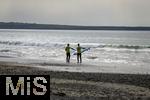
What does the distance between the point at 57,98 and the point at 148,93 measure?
436 cm

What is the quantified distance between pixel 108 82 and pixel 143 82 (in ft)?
5.75

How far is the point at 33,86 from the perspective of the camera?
23.6ft

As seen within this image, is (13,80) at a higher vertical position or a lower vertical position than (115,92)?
higher

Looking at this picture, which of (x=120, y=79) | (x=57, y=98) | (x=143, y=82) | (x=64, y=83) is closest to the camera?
(x=57, y=98)

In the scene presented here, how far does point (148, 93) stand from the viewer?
15781mm

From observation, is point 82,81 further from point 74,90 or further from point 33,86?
point 33,86

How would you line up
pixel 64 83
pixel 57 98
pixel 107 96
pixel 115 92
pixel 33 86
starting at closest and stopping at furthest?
pixel 33 86
pixel 57 98
pixel 107 96
pixel 115 92
pixel 64 83

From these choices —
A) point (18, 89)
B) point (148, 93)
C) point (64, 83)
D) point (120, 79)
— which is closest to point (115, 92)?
point (148, 93)

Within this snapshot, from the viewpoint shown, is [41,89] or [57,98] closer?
[41,89]

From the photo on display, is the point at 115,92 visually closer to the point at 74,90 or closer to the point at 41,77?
the point at 74,90

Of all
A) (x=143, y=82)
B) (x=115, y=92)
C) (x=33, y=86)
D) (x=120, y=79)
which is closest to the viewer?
(x=33, y=86)

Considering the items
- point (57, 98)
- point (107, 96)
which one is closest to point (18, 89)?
point (57, 98)

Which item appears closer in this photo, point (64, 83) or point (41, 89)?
point (41, 89)

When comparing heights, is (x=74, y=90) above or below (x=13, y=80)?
below
